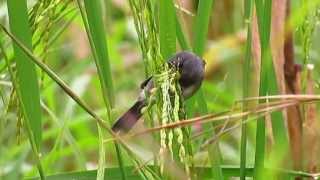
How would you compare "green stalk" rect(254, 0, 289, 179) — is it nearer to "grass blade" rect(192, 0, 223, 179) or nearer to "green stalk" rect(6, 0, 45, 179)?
"grass blade" rect(192, 0, 223, 179)

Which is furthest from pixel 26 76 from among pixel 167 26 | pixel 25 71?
pixel 167 26

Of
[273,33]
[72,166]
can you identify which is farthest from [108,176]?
[72,166]

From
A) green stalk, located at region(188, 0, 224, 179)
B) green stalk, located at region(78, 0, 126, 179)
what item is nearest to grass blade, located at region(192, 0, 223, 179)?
green stalk, located at region(188, 0, 224, 179)

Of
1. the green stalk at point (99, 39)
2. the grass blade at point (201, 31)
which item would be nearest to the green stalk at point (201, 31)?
the grass blade at point (201, 31)

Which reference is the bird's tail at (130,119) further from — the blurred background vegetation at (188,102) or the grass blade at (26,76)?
the grass blade at (26,76)

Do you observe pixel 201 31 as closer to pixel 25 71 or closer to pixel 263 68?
pixel 263 68

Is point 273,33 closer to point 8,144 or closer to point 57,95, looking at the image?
point 8,144

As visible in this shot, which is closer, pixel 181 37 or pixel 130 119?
pixel 130 119
